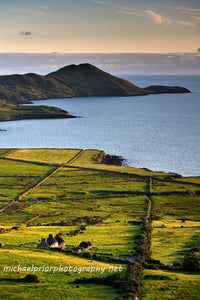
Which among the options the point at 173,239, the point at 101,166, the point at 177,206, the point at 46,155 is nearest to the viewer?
the point at 173,239

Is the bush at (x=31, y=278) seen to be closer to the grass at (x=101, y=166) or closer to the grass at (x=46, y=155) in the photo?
the grass at (x=101, y=166)

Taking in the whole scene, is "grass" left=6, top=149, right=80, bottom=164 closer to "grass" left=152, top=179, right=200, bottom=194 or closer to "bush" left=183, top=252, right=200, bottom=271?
"grass" left=152, top=179, right=200, bottom=194

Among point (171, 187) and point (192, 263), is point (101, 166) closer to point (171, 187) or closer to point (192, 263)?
point (171, 187)

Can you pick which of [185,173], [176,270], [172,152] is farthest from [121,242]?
[172,152]

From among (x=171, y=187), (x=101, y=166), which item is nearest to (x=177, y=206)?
(x=171, y=187)

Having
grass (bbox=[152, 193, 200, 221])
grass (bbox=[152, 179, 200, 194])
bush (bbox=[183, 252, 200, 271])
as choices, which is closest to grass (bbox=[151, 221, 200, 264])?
bush (bbox=[183, 252, 200, 271])

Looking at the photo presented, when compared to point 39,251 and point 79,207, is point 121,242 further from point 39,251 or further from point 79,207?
point 79,207

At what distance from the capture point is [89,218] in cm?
8344

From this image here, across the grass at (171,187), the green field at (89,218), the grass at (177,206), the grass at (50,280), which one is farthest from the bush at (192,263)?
the grass at (171,187)

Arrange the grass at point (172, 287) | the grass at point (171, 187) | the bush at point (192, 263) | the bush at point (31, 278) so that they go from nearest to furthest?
1. the grass at point (172, 287)
2. the bush at point (31, 278)
3. the bush at point (192, 263)
4. the grass at point (171, 187)

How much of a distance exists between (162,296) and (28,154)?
126586 mm

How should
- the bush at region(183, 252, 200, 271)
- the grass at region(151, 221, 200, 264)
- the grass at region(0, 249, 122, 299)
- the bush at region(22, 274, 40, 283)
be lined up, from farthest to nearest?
1. the grass at region(151, 221, 200, 264)
2. the bush at region(183, 252, 200, 271)
3. the bush at region(22, 274, 40, 283)
4. the grass at region(0, 249, 122, 299)

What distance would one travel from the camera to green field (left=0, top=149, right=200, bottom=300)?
43125 millimetres

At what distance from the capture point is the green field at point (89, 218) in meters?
43.1
